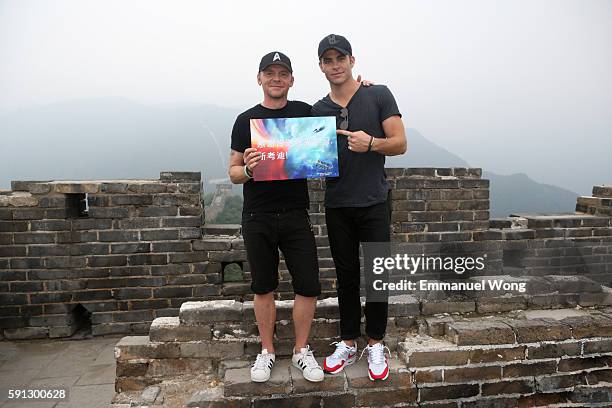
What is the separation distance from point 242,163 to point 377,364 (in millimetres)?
1382

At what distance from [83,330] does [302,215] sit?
10.1 feet

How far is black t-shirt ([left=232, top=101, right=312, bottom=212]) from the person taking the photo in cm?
224

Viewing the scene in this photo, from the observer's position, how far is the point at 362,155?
2250mm

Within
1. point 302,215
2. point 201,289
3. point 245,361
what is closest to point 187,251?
point 201,289

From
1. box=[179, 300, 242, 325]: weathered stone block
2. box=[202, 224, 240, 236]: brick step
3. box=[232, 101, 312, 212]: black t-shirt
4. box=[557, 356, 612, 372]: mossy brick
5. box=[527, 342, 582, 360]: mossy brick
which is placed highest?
box=[232, 101, 312, 212]: black t-shirt

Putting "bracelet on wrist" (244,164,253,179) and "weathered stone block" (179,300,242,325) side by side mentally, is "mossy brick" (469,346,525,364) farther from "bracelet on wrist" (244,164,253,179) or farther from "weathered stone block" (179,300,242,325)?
"bracelet on wrist" (244,164,253,179)

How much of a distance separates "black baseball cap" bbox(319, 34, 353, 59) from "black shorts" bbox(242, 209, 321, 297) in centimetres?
87

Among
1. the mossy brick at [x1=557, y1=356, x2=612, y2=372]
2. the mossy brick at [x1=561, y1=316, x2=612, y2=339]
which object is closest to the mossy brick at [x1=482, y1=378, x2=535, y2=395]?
the mossy brick at [x1=557, y1=356, x2=612, y2=372]

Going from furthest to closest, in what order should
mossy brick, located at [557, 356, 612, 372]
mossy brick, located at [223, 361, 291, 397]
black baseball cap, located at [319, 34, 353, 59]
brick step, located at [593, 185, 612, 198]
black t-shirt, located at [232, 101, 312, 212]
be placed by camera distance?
brick step, located at [593, 185, 612, 198] < mossy brick, located at [557, 356, 612, 372] < mossy brick, located at [223, 361, 291, 397] < black t-shirt, located at [232, 101, 312, 212] < black baseball cap, located at [319, 34, 353, 59]

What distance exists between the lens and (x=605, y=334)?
2771 mm

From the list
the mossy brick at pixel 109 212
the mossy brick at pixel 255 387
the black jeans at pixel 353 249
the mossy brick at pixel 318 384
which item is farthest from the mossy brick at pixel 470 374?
the mossy brick at pixel 109 212

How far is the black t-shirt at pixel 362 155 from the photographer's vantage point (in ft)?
7.29

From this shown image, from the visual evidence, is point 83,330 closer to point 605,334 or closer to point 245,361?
point 245,361

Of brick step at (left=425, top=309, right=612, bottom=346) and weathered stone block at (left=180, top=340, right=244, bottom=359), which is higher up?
brick step at (left=425, top=309, right=612, bottom=346)
